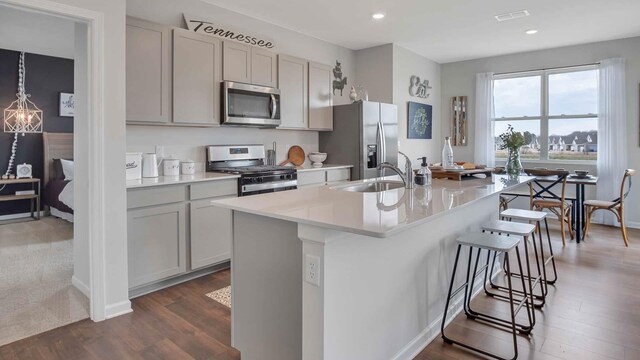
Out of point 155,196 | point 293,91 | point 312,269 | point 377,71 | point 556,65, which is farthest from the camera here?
point 556,65

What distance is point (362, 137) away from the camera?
15.6 ft

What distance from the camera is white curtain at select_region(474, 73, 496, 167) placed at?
6.36 m

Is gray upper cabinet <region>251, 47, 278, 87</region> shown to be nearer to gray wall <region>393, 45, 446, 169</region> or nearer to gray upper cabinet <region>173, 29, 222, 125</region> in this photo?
gray upper cabinet <region>173, 29, 222, 125</region>

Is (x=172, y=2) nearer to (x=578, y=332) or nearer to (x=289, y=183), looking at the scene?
(x=289, y=183)

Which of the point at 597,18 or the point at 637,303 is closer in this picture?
the point at 637,303

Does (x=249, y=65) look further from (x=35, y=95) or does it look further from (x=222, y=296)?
(x=35, y=95)

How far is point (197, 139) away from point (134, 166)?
84 centimetres

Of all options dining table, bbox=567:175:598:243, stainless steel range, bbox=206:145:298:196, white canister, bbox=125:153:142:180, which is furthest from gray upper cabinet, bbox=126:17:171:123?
dining table, bbox=567:175:598:243

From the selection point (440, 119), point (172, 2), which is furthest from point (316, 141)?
point (440, 119)

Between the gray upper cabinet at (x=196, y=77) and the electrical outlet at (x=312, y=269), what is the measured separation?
2292 millimetres

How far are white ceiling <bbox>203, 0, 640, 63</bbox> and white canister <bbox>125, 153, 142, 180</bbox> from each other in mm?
1797

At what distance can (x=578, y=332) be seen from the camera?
2438 millimetres

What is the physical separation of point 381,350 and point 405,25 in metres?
3.94

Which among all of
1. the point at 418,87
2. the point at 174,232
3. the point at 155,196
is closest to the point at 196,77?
the point at 155,196
